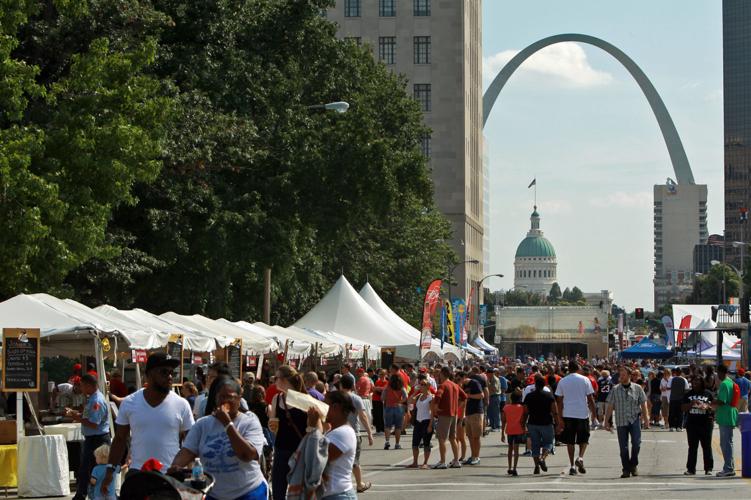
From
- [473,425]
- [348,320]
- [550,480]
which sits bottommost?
[550,480]

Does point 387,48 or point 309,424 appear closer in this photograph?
point 309,424

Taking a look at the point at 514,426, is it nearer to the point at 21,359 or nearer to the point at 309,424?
the point at 21,359

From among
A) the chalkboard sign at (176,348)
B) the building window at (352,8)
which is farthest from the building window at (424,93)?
the chalkboard sign at (176,348)

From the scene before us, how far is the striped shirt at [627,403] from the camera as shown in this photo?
20297 millimetres

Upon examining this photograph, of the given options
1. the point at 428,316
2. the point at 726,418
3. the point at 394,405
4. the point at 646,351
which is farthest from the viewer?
the point at 646,351

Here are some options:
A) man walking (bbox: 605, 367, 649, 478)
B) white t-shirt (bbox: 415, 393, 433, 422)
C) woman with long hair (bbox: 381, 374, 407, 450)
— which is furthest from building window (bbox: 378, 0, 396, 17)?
man walking (bbox: 605, 367, 649, 478)

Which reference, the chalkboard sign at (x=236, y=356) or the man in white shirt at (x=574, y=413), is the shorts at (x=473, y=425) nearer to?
the man in white shirt at (x=574, y=413)

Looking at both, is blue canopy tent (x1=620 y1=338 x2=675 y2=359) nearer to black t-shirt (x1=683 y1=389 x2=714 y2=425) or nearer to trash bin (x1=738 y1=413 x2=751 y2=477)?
black t-shirt (x1=683 y1=389 x2=714 y2=425)

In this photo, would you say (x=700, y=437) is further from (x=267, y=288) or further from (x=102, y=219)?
(x=267, y=288)

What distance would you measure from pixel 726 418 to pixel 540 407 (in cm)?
282

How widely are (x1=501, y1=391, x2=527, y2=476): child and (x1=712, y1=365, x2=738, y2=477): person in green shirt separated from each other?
2.98m

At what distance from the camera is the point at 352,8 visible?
117875 mm

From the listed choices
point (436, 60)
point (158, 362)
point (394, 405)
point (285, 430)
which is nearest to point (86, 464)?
point (285, 430)

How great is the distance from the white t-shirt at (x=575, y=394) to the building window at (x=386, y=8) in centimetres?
9896
